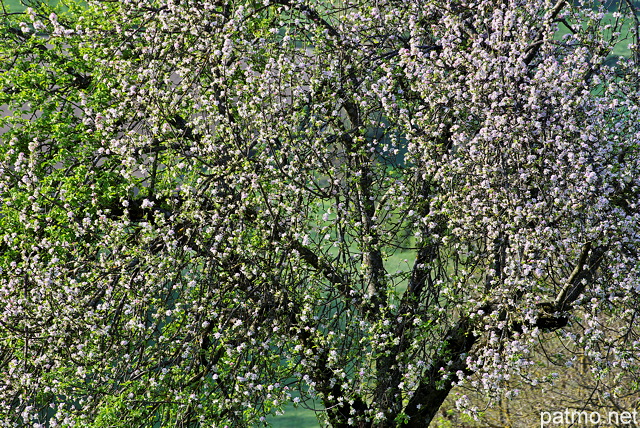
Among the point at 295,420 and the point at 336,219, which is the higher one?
the point at 295,420

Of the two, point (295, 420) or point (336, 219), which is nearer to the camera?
point (336, 219)

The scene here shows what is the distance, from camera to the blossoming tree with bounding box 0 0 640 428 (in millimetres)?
4715

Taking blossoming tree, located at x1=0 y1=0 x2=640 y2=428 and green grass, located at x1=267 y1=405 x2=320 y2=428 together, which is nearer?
blossoming tree, located at x1=0 y1=0 x2=640 y2=428

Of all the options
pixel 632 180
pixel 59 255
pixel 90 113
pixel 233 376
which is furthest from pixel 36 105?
pixel 632 180

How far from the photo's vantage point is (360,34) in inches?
238

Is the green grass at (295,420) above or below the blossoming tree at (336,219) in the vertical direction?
Result: above

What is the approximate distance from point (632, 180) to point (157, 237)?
3.64m

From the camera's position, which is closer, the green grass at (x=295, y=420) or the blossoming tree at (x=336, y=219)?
the blossoming tree at (x=336, y=219)

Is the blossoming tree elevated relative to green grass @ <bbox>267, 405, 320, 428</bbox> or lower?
lower

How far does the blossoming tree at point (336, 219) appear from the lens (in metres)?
4.71

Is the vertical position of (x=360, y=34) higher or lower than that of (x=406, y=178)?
higher

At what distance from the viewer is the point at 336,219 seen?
5547 millimetres

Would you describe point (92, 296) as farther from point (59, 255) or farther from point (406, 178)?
point (406, 178)

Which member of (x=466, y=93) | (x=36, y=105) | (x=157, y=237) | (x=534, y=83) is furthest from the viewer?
(x=36, y=105)
